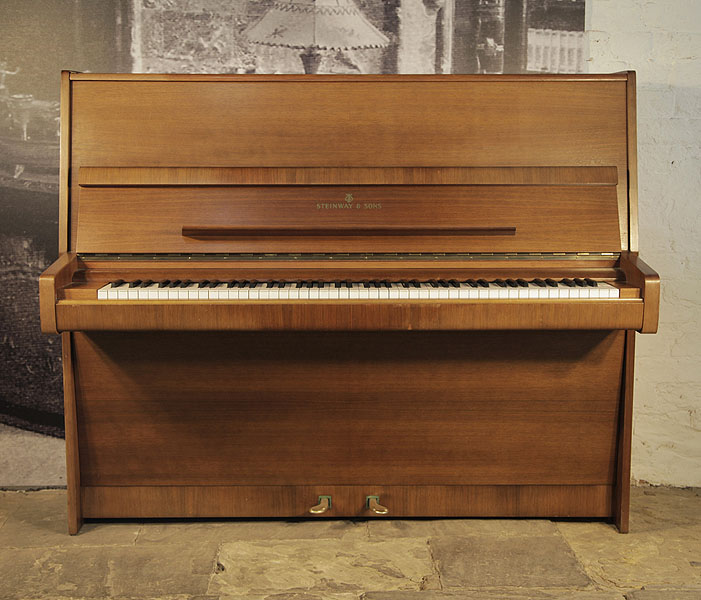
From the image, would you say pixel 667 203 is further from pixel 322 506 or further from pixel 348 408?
pixel 322 506

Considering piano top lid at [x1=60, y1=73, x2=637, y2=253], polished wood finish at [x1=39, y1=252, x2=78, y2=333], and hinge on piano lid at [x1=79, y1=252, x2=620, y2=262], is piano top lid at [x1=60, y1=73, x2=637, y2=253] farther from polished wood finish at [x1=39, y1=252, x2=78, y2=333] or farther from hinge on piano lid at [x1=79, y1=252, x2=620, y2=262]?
polished wood finish at [x1=39, y1=252, x2=78, y2=333]

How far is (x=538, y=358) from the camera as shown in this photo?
2434 millimetres

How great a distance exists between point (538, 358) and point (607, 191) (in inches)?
25.1

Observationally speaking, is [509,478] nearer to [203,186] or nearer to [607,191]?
[607,191]

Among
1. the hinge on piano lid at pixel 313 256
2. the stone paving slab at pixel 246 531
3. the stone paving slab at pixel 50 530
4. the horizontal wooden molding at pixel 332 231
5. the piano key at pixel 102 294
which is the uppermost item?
the horizontal wooden molding at pixel 332 231

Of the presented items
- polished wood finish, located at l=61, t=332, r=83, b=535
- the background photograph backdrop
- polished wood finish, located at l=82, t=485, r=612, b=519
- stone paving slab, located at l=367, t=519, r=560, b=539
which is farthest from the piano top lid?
stone paving slab, located at l=367, t=519, r=560, b=539

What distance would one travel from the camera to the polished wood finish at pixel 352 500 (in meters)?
2.53

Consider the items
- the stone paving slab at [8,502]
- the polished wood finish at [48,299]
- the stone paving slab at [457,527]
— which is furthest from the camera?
the stone paving slab at [8,502]

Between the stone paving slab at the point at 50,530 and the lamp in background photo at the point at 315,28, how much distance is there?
200 centimetres

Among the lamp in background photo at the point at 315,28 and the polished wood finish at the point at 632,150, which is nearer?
the polished wood finish at the point at 632,150

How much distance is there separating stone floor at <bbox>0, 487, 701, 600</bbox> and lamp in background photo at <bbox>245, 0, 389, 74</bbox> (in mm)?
1929

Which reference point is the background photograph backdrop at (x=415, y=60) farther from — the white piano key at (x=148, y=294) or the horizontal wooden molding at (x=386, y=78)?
the white piano key at (x=148, y=294)

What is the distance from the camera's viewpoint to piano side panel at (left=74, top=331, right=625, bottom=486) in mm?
2424

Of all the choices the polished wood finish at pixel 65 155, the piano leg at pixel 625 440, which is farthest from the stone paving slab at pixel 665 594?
the polished wood finish at pixel 65 155
